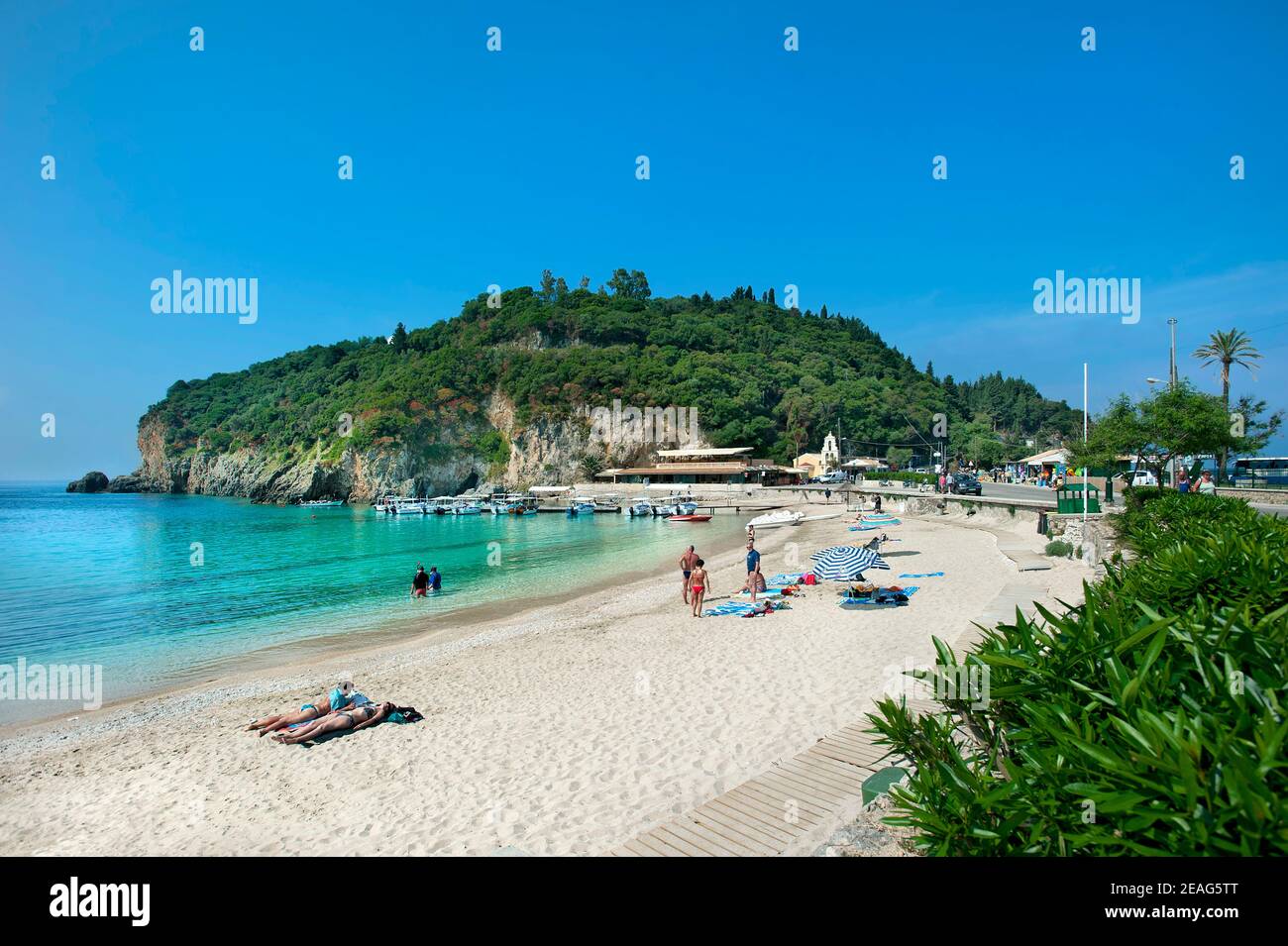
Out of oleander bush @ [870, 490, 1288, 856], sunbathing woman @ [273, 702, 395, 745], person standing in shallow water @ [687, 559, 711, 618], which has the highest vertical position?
oleander bush @ [870, 490, 1288, 856]

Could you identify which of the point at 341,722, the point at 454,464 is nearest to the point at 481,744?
the point at 341,722

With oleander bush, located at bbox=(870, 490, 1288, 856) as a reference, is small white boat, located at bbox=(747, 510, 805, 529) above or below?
below

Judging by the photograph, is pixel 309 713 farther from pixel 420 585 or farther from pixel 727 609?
pixel 420 585

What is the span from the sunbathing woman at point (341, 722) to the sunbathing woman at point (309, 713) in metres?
0.16

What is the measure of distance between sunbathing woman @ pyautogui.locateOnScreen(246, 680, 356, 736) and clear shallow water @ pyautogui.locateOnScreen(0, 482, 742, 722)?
17.9 ft

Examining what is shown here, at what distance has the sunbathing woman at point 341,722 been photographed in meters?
8.63

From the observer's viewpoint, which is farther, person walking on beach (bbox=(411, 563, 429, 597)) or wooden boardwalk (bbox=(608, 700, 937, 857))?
person walking on beach (bbox=(411, 563, 429, 597))

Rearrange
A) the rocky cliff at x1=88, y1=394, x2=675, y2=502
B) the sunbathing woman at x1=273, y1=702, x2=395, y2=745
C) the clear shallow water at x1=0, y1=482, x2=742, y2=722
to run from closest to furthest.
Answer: the sunbathing woman at x1=273, y1=702, x2=395, y2=745 < the clear shallow water at x1=0, y1=482, x2=742, y2=722 < the rocky cliff at x1=88, y1=394, x2=675, y2=502

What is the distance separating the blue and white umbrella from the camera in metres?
18.0

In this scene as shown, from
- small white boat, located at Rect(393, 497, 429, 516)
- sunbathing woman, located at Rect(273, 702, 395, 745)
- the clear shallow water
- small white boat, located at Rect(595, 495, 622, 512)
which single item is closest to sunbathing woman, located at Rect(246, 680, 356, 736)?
sunbathing woman, located at Rect(273, 702, 395, 745)

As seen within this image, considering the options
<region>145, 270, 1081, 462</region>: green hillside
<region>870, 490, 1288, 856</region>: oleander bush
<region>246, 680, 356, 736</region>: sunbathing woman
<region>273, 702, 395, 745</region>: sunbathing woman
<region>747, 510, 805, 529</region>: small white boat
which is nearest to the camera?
<region>870, 490, 1288, 856</region>: oleander bush

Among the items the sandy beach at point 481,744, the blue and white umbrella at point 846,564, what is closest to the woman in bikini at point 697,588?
the sandy beach at point 481,744

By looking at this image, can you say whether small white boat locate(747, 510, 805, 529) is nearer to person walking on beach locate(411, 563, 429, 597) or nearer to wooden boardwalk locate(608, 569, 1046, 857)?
person walking on beach locate(411, 563, 429, 597)

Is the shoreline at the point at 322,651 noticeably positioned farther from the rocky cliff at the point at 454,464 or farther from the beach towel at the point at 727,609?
the rocky cliff at the point at 454,464
